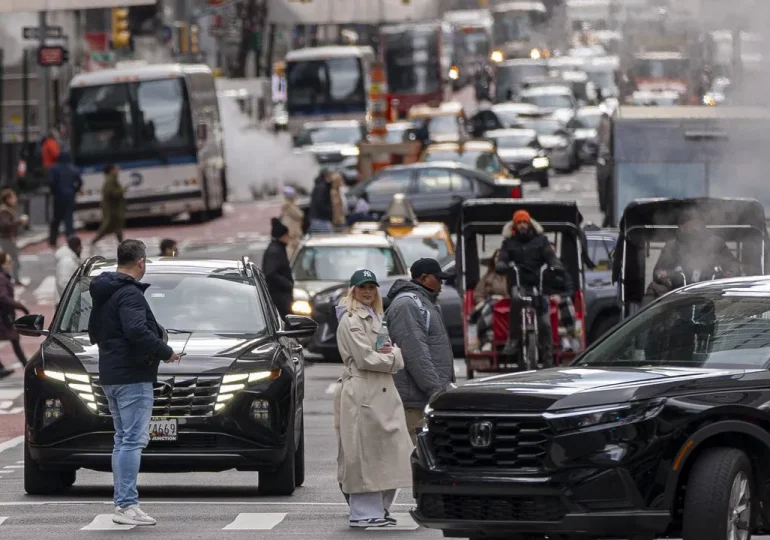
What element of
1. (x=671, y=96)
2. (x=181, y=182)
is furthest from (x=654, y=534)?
(x=671, y=96)

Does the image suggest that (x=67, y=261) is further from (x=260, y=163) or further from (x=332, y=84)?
(x=332, y=84)

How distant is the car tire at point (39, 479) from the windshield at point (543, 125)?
146ft

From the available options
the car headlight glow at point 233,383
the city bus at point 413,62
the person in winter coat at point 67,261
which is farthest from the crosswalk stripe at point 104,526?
the city bus at point 413,62

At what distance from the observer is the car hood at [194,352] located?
1318cm

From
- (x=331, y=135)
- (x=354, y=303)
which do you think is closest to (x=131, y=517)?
(x=354, y=303)

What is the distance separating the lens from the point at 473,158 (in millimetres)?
40125

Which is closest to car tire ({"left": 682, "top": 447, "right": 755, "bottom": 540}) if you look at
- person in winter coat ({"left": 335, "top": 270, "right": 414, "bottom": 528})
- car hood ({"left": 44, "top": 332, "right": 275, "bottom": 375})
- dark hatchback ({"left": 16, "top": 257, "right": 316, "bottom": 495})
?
person in winter coat ({"left": 335, "top": 270, "right": 414, "bottom": 528})

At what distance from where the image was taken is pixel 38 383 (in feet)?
43.5

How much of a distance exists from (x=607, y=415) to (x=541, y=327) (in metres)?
10.7

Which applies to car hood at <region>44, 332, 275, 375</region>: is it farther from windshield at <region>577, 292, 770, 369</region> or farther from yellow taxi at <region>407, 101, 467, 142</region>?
yellow taxi at <region>407, 101, 467, 142</region>

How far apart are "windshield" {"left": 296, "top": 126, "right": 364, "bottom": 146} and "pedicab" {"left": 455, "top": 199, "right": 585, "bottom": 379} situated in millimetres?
31306

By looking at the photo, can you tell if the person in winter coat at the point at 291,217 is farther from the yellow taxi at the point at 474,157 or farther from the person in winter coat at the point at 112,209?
the yellow taxi at the point at 474,157

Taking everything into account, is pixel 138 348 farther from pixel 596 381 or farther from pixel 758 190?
pixel 758 190

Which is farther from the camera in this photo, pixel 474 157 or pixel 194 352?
pixel 474 157
